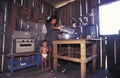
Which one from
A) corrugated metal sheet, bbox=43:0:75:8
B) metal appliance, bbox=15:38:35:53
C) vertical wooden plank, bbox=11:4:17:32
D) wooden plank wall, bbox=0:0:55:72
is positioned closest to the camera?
metal appliance, bbox=15:38:35:53

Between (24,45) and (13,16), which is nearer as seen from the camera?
(24,45)

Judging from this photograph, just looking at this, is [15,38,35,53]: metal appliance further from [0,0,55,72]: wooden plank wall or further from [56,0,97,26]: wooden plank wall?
[56,0,97,26]: wooden plank wall

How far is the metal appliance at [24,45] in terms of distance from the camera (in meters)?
3.09

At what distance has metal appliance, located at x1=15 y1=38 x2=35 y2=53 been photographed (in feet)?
10.1

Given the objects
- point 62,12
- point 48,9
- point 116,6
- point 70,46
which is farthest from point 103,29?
point 48,9

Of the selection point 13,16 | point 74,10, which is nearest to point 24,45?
point 13,16

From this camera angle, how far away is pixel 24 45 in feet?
10.7

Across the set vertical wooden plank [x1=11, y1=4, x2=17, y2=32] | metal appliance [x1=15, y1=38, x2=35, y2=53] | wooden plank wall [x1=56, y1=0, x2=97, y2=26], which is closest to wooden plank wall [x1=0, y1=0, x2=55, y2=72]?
vertical wooden plank [x1=11, y1=4, x2=17, y2=32]

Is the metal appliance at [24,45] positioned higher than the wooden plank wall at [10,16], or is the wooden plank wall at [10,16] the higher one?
the wooden plank wall at [10,16]

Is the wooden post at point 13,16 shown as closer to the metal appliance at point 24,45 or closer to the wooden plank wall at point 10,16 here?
the wooden plank wall at point 10,16

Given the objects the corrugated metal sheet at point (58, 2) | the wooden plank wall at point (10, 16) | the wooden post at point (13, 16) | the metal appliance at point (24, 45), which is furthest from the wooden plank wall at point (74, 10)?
the wooden post at point (13, 16)

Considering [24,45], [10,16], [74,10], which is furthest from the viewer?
[74,10]

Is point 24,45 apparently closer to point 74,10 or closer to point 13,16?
point 13,16

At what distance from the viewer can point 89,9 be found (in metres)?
4.00
